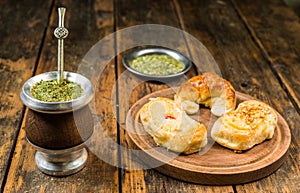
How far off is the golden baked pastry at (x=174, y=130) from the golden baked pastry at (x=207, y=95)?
0.53 feet

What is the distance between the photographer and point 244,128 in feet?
5.01

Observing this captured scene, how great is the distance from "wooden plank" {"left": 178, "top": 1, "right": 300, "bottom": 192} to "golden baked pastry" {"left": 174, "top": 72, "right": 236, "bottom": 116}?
0.83 ft

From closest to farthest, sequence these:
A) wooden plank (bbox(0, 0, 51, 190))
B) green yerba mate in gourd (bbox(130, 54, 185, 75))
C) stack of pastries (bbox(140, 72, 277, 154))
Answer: stack of pastries (bbox(140, 72, 277, 154)), wooden plank (bbox(0, 0, 51, 190)), green yerba mate in gourd (bbox(130, 54, 185, 75))

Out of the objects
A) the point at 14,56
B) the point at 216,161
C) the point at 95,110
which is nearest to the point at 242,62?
the point at 95,110

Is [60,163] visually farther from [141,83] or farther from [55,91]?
[141,83]

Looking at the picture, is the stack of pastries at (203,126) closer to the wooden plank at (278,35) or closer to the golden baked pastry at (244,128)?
the golden baked pastry at (244,128)

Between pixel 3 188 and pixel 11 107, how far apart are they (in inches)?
18.8

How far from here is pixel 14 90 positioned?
6.38 ft

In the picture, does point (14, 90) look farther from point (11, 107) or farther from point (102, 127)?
point (102, 127)

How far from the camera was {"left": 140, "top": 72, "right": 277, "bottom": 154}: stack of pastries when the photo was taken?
1.49 metres

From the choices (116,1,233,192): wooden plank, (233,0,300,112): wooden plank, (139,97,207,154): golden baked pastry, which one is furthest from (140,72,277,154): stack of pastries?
(233,0,300,112): wooden plank

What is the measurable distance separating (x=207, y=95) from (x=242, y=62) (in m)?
0.56

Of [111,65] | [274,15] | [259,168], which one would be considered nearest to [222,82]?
[259,168]

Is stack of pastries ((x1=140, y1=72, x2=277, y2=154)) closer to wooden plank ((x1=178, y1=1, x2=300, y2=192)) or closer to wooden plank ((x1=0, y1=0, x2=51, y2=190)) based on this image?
wooden plank ((x1=178, y1=1, x2=300, y2=192))
